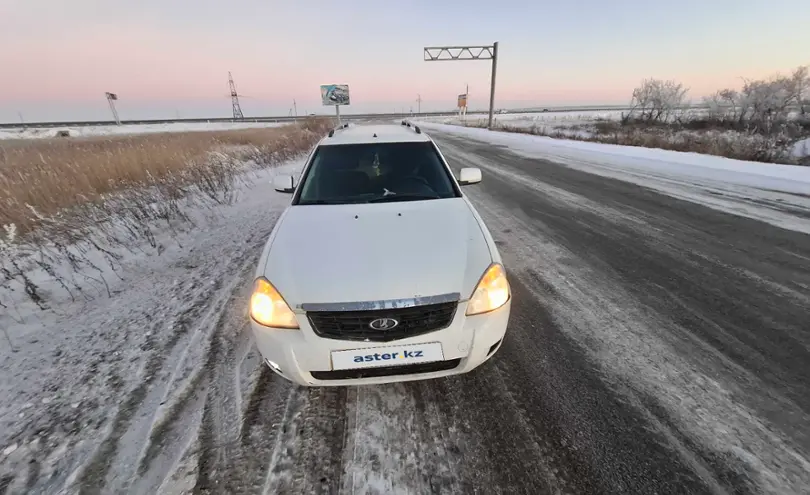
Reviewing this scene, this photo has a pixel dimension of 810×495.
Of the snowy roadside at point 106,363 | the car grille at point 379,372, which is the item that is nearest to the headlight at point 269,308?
the car grille at point 379,372

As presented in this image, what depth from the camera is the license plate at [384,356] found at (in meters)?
1.93

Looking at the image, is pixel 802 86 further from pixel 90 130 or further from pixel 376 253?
pixel 90 130

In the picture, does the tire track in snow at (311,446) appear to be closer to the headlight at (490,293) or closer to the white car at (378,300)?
the white car at (378,300)

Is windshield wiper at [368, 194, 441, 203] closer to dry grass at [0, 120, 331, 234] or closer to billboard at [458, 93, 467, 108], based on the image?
dry grass at [0, 120, 331, 234]

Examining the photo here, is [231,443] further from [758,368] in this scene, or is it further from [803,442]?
[758,368]

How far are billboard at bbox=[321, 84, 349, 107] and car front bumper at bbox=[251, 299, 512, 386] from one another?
48300mm

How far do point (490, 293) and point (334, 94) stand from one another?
49.5 m

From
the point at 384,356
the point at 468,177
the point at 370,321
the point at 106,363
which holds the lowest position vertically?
the point at 106,363

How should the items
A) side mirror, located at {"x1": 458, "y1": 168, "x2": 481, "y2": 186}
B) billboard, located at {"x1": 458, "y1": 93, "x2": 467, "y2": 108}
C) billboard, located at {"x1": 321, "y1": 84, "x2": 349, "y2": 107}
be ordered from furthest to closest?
billboard, located at {"x1": 458, "y1": 93, "x2": 467, "y2": 108}, billboard, located at {"x1": 321, "y1": 84, "x2": 349, "y2": 107}, side mirror, located at {"x1": 458, "y1": 168, "x2": 481, "y2": 186}

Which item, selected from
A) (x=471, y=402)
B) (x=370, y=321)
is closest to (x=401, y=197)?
(x=370, y=321)

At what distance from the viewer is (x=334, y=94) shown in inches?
1816

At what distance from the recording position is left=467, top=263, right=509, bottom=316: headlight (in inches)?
81.2

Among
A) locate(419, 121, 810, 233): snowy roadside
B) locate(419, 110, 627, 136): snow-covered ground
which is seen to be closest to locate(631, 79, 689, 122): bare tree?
locate(419, 110, 627, 136): snow-covered ground

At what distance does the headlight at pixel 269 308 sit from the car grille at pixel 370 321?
0.14 metres
